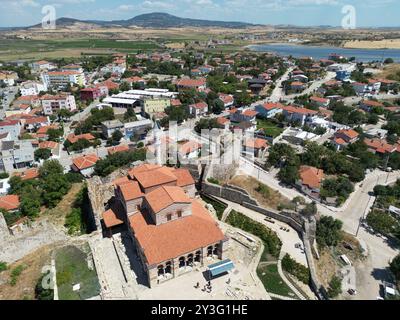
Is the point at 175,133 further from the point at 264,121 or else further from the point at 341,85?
the point at 341,85

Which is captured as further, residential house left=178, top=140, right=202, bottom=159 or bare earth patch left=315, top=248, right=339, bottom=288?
residential house left=178, top=140, right=202, bottom=159

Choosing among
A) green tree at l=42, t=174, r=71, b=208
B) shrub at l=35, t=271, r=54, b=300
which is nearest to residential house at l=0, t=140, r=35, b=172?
green tree at l=42, t=174, r=71, b=208

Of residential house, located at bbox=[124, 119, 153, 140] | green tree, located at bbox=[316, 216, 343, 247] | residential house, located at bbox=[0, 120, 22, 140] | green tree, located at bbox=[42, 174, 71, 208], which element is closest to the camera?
green tree, located at bbox=[316, 216, 343, 247]

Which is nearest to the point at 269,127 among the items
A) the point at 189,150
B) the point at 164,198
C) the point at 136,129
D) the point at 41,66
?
the point at 189,150

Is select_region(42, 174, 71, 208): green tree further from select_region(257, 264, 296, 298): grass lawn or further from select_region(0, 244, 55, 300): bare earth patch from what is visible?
select_region(257, 264, 296, 298): grass lawn

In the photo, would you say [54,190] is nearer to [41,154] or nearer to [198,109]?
[41,154]

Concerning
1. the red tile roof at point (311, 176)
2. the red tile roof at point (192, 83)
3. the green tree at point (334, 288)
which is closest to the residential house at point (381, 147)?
the red tile roof at point (311, 176)

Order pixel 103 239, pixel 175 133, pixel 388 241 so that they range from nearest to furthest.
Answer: pixel 103 239 → pixel 388 241 → pixel 175 133
